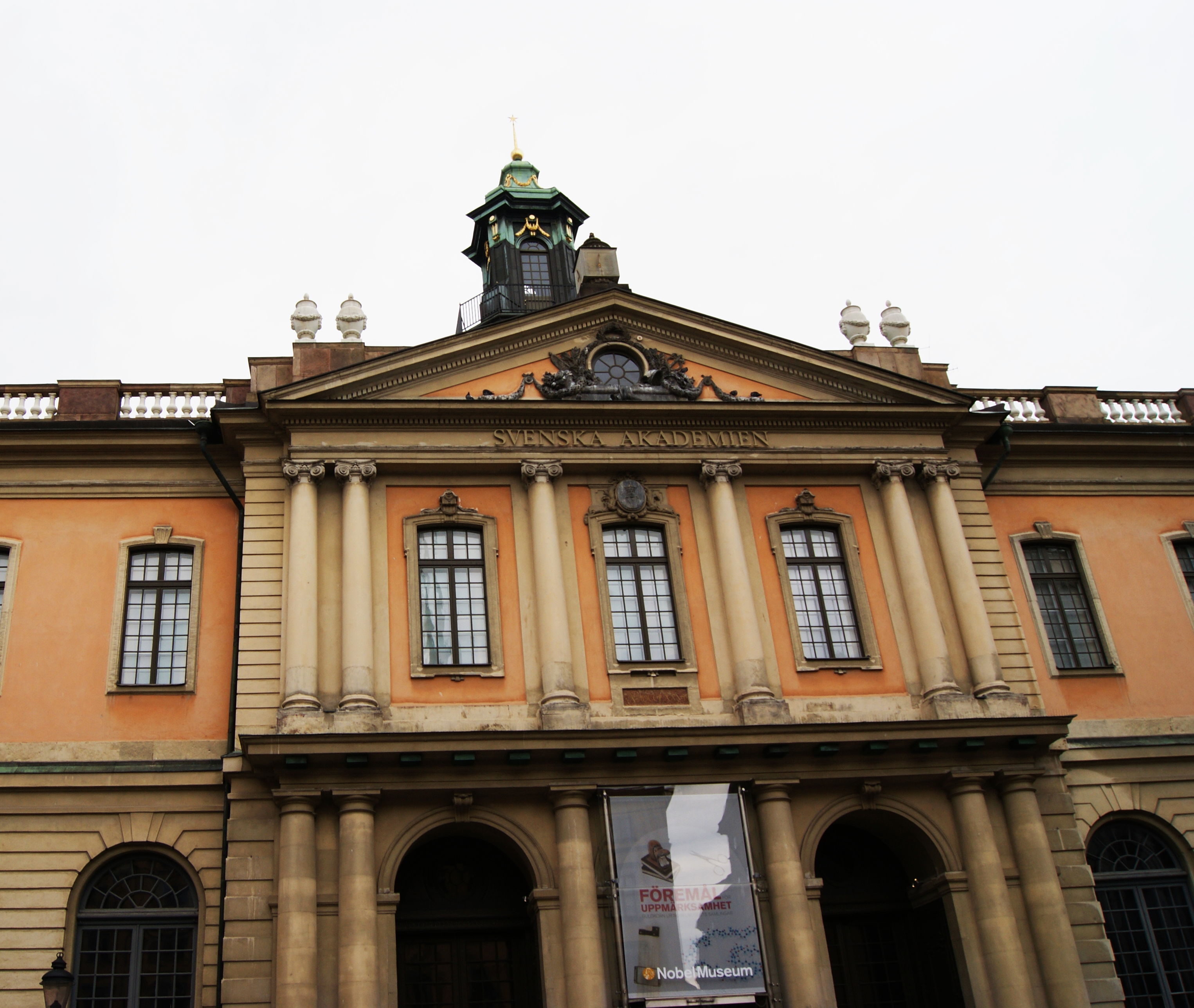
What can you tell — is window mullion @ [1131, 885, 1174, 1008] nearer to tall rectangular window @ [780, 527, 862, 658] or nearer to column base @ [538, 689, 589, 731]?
tall rectangular window @ [780, 527, 862, 658]

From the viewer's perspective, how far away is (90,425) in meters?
22.3

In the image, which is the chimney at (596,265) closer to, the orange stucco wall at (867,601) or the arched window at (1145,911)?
the orange stucco wall at (867,601)

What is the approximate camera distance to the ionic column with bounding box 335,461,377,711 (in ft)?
64.8

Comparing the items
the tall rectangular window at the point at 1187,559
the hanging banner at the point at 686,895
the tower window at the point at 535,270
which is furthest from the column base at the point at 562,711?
the tower window at the point at 535,270

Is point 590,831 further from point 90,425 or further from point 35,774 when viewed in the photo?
point 90,425

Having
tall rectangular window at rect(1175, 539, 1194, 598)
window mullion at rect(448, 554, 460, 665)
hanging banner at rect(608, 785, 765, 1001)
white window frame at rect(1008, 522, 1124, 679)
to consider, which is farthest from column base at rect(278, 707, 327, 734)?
tall rectangular window at rect(1175, 539, 1194, 598)

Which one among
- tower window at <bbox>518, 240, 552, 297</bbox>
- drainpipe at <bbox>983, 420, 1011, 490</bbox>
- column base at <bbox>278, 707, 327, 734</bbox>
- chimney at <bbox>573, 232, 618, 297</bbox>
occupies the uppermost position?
tower window at <bbox>518, 240, 552, 297</bbox>

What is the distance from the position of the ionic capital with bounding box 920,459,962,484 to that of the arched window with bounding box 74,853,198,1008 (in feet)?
47.4

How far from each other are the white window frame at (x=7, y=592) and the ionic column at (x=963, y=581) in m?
16.1

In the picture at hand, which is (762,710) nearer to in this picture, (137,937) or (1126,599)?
(1126,599)

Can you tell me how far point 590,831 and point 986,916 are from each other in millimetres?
6324

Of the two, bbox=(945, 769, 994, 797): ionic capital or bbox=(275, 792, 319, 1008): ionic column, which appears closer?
bbox=(275, 792, 319, 1008): ionic column

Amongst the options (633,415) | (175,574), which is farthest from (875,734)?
(175,574)

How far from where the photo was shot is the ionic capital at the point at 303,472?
21281mm
